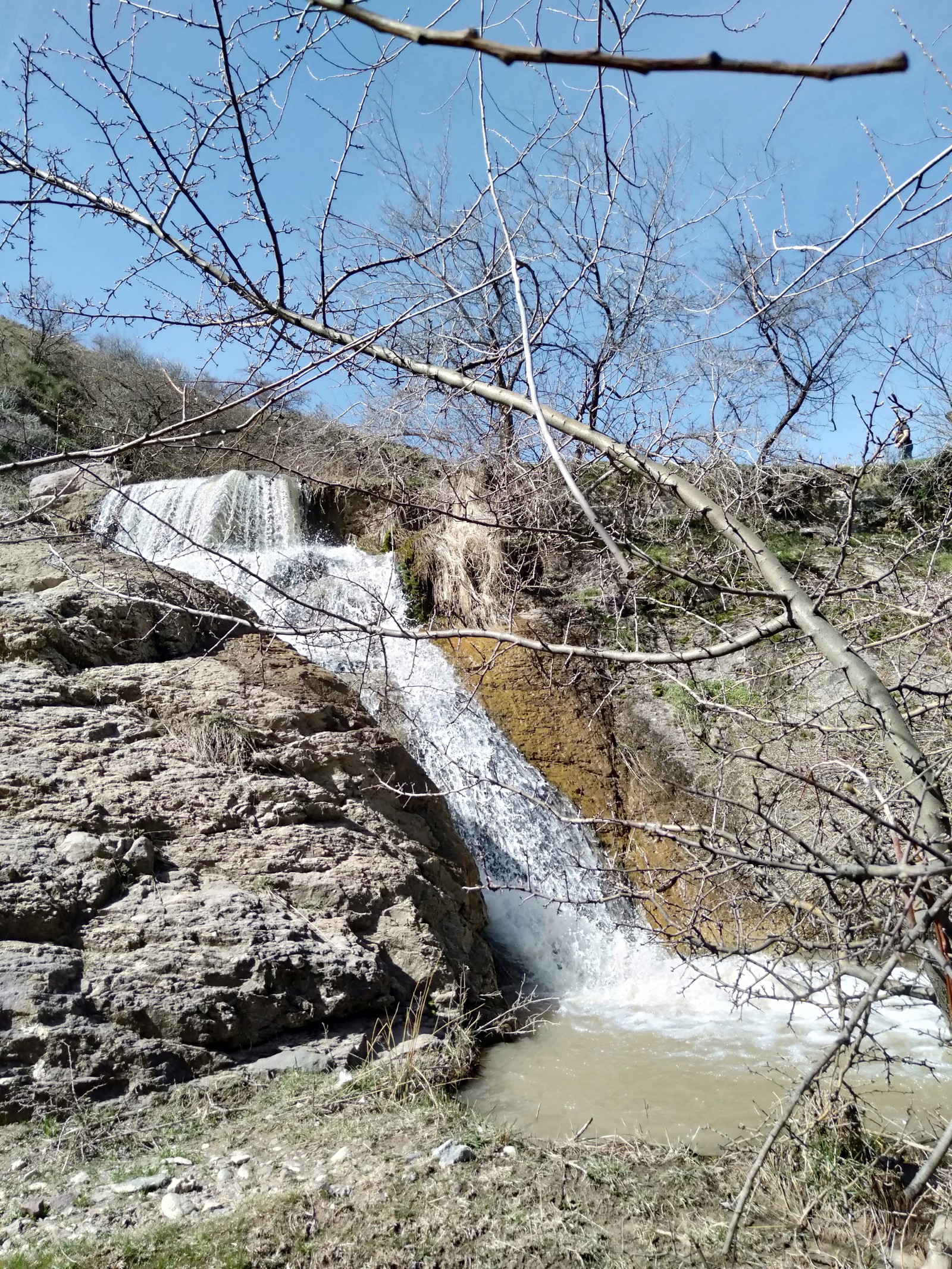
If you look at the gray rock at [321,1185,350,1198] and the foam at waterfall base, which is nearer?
the gray rock at [321,1185,350,1198]

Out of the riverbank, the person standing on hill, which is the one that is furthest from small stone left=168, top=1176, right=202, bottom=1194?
the person standing on hill

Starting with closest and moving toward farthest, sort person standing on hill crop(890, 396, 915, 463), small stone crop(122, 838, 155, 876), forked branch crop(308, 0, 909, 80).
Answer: forked branch crop(308, 0, 909, 80), person standing on hill crop(890, 396, 915, 463), small stone crop(122, 838, 155, 876)

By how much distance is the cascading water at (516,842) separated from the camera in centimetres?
478

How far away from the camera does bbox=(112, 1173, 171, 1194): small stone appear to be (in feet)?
9.68

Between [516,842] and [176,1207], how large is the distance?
4.59 metres

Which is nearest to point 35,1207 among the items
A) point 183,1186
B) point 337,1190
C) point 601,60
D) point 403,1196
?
point 183,1186

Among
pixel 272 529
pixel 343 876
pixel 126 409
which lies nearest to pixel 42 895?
pixel 343 876

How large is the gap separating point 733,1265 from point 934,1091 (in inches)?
100

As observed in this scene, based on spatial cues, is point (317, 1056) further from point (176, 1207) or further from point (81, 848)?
point (81, 848)

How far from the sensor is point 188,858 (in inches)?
185

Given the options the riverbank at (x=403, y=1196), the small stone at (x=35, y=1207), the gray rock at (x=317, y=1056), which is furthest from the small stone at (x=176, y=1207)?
the gray rock at (x=317, y=1056)

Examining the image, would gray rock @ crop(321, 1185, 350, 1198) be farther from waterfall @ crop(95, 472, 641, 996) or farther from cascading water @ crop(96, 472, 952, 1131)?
waterfall @ crop(95, 472, 641, 996)

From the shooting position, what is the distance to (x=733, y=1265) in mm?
2365

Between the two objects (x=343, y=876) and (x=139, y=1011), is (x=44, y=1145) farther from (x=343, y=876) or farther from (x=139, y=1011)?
(x=343, y=876)
